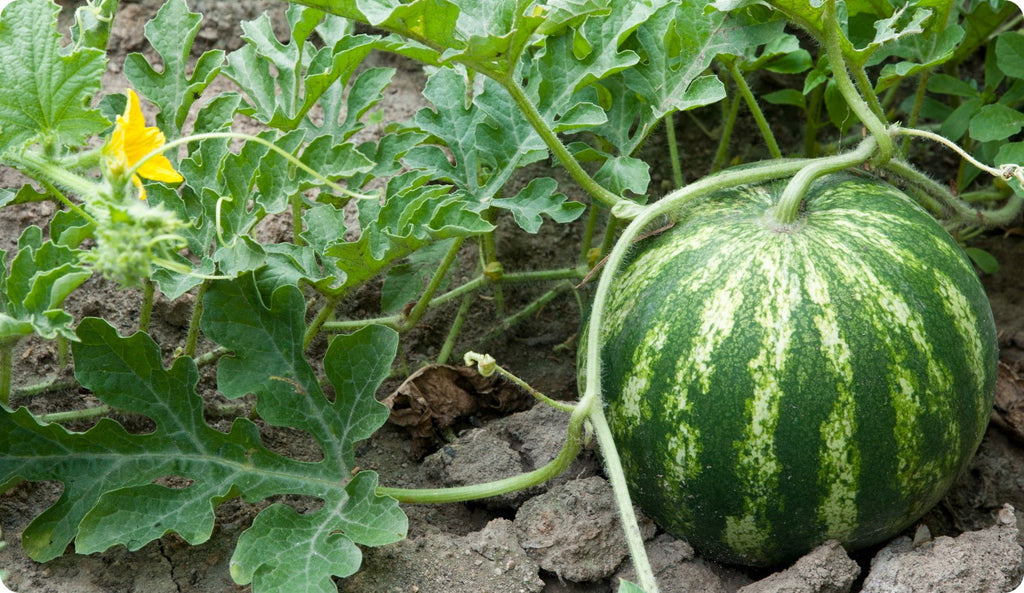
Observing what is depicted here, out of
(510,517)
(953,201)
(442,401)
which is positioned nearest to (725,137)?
(953,201)

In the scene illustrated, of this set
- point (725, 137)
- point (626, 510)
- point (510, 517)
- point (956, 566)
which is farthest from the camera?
point (725, 137)

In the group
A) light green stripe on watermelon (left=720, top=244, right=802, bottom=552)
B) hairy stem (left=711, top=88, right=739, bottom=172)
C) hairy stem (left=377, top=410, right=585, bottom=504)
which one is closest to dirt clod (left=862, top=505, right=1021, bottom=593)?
light green stripe on watermelon (left=720, top=244, right=802, bottom=552)

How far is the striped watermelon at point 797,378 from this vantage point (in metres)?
1.90

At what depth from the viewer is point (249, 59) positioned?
7.64 feet

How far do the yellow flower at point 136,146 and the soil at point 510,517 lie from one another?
1.92 feet

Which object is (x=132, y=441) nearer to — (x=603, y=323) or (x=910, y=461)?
(x=603, y=323)

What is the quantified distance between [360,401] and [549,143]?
68 centimetres

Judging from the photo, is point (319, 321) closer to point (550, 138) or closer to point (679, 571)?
point (550, 138)

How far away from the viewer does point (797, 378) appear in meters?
1.89

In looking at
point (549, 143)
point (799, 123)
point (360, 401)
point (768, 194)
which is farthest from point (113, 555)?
point (799, 123)

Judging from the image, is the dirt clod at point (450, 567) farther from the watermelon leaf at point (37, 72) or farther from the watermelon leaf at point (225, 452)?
the watermelon leaf at point (37, 72)

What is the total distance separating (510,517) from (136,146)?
1.16 m

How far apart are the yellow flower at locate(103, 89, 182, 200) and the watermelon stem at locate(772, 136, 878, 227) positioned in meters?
1.24

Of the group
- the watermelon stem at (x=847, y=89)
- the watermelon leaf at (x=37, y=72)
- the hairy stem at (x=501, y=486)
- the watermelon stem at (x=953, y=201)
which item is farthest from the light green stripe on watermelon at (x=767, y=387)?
the watermelon leaf at (x=37, y=72)
